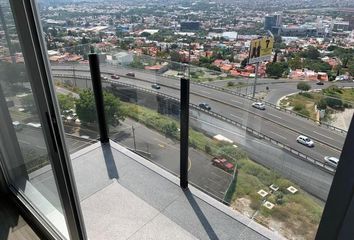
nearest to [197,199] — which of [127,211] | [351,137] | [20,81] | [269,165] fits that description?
[127,211]

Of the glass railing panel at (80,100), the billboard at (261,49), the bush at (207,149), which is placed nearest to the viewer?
the billboard at (261,49)

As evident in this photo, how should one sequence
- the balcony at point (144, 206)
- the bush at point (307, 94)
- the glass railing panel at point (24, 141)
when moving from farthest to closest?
1. the balcony at point (144, 206)
2. the bush at point (307, 94)
3. the glass railing panel at point (24, 141)

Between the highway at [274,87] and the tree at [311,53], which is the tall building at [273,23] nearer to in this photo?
the tree at [311,53]

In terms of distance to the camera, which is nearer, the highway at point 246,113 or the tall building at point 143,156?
the tall building at point 143,156

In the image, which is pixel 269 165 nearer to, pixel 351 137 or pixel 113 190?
pixel 113 190

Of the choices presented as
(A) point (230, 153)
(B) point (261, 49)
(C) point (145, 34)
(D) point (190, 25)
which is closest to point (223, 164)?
(A) point (230, 153)

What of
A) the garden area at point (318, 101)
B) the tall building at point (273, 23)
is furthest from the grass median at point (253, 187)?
the tall building at point (273, 23)

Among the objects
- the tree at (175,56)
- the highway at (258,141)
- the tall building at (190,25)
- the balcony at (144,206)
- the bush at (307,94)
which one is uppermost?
the tall building at (190,25)

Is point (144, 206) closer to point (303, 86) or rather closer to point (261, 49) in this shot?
point (303, 86)
